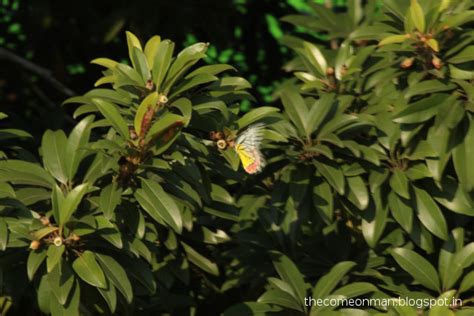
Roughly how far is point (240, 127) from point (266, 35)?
2.24 meters

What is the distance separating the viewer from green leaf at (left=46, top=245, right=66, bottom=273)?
7.06 feet

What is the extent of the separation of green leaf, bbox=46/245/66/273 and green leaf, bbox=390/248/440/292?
0.93 metres

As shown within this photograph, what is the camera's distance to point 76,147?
252 centimetres

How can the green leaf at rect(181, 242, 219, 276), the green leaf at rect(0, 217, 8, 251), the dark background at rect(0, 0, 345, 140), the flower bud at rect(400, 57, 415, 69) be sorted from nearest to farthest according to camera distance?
the green leaf at rect(0, 217, 8, 251)
the flower bud at rect(400, 57, 415, 69)
the green leaf at rect(181, 242, 219, 276)
the dark background at rect(0, 0, 345, 140)

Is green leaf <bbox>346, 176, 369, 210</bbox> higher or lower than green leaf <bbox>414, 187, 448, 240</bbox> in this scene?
higher

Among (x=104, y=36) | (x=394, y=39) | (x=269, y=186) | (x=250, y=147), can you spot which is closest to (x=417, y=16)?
(x=394, y=39)

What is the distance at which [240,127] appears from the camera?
246 centimetres

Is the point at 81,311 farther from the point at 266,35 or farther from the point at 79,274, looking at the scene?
the point at 266,35

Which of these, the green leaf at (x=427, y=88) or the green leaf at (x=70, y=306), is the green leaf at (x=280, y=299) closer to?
the green leaf at (x=70, y=306)

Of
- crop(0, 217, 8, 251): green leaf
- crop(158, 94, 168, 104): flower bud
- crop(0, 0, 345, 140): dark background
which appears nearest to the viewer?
crop(0, 217, 8, 251): green leaf

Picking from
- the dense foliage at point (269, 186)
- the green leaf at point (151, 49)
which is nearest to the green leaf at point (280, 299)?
the dense foliage at point (269, 186)

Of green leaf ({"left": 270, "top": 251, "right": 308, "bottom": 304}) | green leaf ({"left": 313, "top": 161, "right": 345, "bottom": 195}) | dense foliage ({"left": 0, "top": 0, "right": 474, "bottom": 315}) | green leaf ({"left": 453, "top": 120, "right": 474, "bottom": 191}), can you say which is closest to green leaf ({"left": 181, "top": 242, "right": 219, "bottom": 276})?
dense foliage ({"left": 0, "top": 0, "right": 474, "bottom": 315})

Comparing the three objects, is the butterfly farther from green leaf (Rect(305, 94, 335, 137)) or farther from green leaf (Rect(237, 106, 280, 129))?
green leaf (Rect(305, 94, 335, 137))

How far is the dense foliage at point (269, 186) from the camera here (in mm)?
2287
